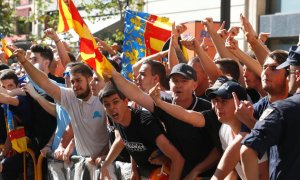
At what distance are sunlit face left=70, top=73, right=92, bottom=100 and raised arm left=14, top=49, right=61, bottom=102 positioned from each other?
258 mm

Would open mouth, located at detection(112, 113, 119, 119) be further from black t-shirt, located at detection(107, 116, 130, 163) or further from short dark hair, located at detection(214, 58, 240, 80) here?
short dark hair, located at detection(214, 58, 240, 80)

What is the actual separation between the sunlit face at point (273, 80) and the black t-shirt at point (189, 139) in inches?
37.5

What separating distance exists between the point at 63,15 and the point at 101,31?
1390 cm

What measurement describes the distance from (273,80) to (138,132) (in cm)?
160

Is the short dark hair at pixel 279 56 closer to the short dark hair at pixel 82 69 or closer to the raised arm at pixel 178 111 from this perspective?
the raised arm at pixel 178 111

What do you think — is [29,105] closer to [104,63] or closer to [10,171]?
[10,171]

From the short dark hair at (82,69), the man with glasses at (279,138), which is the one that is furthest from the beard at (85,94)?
the man with glasses at (279,138)

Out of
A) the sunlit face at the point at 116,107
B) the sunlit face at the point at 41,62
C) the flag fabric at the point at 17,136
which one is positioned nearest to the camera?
the sunlit face at the point at 116,107

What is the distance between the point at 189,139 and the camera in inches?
254

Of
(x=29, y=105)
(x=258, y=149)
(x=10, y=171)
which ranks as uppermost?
(x=258, y=149)

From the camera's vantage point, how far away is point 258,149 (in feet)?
15.5

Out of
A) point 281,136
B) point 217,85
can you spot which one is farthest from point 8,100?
point 281,136

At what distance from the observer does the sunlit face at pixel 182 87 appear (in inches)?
257

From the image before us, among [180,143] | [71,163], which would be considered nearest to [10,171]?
[71,163]
